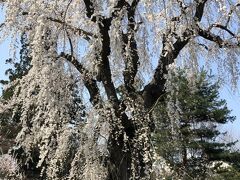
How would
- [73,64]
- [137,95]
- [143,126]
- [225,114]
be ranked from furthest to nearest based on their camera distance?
[225,114] < [73,64] < [137,95] < [143,126]

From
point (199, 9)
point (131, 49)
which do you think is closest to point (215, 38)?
point (199, 9)

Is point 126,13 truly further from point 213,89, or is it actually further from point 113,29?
point 213,89

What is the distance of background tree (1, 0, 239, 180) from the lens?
4.76m

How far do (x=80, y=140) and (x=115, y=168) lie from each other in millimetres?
596

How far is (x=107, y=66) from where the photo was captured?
5.22 meters

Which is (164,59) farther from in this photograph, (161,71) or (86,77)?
(86,77)

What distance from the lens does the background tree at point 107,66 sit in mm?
4758

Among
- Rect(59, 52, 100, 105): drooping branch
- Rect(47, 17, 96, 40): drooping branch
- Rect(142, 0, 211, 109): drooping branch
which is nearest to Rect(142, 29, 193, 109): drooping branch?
Rect(142, 0, 211, 109): drooping branch

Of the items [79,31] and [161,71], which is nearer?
[161,71]

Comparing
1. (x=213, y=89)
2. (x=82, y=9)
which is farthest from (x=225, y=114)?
(x=82, y=9)

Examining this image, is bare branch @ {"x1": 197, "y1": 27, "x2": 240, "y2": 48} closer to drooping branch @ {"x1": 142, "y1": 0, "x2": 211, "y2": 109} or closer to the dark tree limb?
drooping branch @ {"x1": 142, "y1": 0, "x2": 211, "y2": 109}

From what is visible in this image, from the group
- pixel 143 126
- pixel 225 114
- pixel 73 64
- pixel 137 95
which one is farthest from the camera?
pixel 225 114

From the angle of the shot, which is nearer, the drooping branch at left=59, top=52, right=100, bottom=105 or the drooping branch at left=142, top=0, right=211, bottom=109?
the drooping branch at left=142, top=0, right=211, bottom=109

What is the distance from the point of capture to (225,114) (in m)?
17.3
